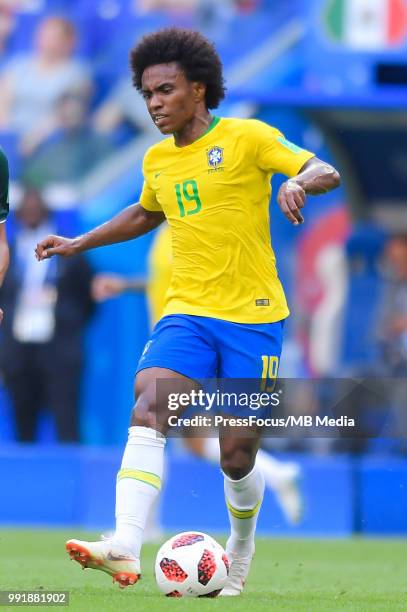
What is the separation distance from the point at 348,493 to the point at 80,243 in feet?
17.9

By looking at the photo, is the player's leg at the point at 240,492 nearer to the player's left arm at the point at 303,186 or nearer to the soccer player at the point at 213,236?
the soccer player at the point at 213,236

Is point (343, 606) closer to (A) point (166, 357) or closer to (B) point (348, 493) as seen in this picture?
(A) point (166, 357)

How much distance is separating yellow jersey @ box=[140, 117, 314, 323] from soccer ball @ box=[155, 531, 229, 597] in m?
1.03

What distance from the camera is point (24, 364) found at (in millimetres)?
13062

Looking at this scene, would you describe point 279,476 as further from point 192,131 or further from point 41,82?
point 41,82

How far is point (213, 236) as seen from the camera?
656 cm

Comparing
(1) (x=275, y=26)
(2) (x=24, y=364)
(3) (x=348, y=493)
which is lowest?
(3) (x=348, y=493)

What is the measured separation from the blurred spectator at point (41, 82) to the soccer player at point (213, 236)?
9591 millimetres

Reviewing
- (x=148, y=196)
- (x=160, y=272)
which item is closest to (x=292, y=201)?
(x=148, y=196)

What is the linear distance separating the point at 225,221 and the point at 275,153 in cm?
37

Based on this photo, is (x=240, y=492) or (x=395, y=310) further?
(x=395, y=310)

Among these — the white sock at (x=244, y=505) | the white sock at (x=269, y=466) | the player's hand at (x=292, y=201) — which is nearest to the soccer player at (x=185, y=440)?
the white sock at (x=269, y=466)

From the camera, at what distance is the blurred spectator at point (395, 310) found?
1339cm

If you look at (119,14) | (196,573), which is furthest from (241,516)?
(119,14)
